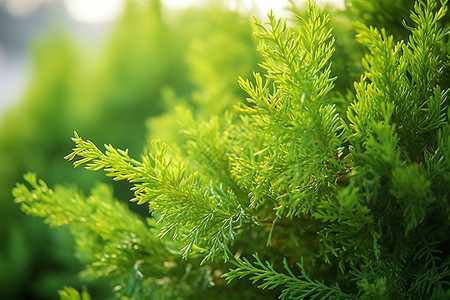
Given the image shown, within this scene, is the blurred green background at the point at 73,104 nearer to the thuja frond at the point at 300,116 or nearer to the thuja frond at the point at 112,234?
the thuja frond at the point at 112,234

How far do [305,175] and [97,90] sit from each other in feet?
4.87

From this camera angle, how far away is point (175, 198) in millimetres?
381

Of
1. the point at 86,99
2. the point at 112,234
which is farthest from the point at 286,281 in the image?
the point at 86,99

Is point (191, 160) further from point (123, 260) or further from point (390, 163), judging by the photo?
point (390, 163)

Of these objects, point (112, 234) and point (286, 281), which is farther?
point (112, 234)

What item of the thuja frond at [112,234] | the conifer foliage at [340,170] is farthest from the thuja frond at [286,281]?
the thuja frond at [112,234]

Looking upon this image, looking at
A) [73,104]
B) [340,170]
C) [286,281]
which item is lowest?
[286,281]

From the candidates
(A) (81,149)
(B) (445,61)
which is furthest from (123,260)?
(B) (445,61)

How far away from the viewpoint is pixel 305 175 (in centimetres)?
34

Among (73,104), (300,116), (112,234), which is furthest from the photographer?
(73,104)

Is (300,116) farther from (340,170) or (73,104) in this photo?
(73,104)

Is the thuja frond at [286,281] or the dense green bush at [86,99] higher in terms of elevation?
the dense green bush at [86,99]

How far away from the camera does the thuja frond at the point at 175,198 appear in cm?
36

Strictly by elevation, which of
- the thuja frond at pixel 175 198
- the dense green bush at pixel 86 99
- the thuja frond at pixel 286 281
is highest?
Answer: the dense green bush at pixel 86 99
